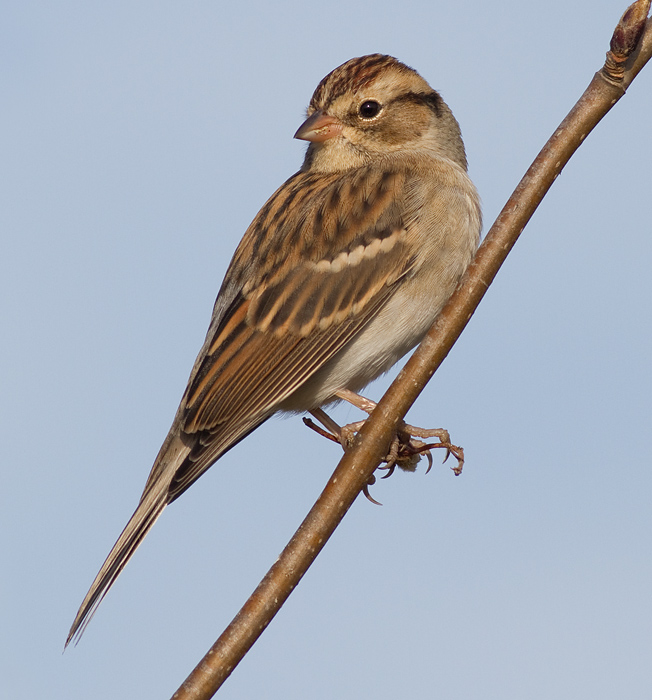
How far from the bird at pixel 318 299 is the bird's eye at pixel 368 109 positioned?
1.13 feet

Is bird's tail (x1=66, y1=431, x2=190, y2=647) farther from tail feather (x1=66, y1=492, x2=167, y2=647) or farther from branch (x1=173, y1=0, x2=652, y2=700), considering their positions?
branch (x1=173, y1=0, x2=652, y2=700)

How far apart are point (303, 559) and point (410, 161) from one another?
2.91 metres

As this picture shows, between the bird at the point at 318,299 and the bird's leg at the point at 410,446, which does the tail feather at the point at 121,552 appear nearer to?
the bird at the point at 318,299

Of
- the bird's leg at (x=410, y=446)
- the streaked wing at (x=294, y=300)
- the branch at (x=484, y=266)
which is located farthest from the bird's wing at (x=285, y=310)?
the branch at (x=484, y=266)

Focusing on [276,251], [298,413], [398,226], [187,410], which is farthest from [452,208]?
[187,410]

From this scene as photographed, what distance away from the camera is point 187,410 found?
4.75 m

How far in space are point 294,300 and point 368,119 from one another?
4.45 ft

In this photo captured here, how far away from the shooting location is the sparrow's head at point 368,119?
5551mm

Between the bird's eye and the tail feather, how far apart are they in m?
2.45

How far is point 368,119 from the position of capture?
18.5 feet

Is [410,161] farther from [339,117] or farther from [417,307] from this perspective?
[417,307]

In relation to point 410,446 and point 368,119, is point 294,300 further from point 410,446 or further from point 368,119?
point 368,119

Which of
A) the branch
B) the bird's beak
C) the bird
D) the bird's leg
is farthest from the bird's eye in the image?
the branch

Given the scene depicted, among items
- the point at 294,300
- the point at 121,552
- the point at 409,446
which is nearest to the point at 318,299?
the point at 294,300
